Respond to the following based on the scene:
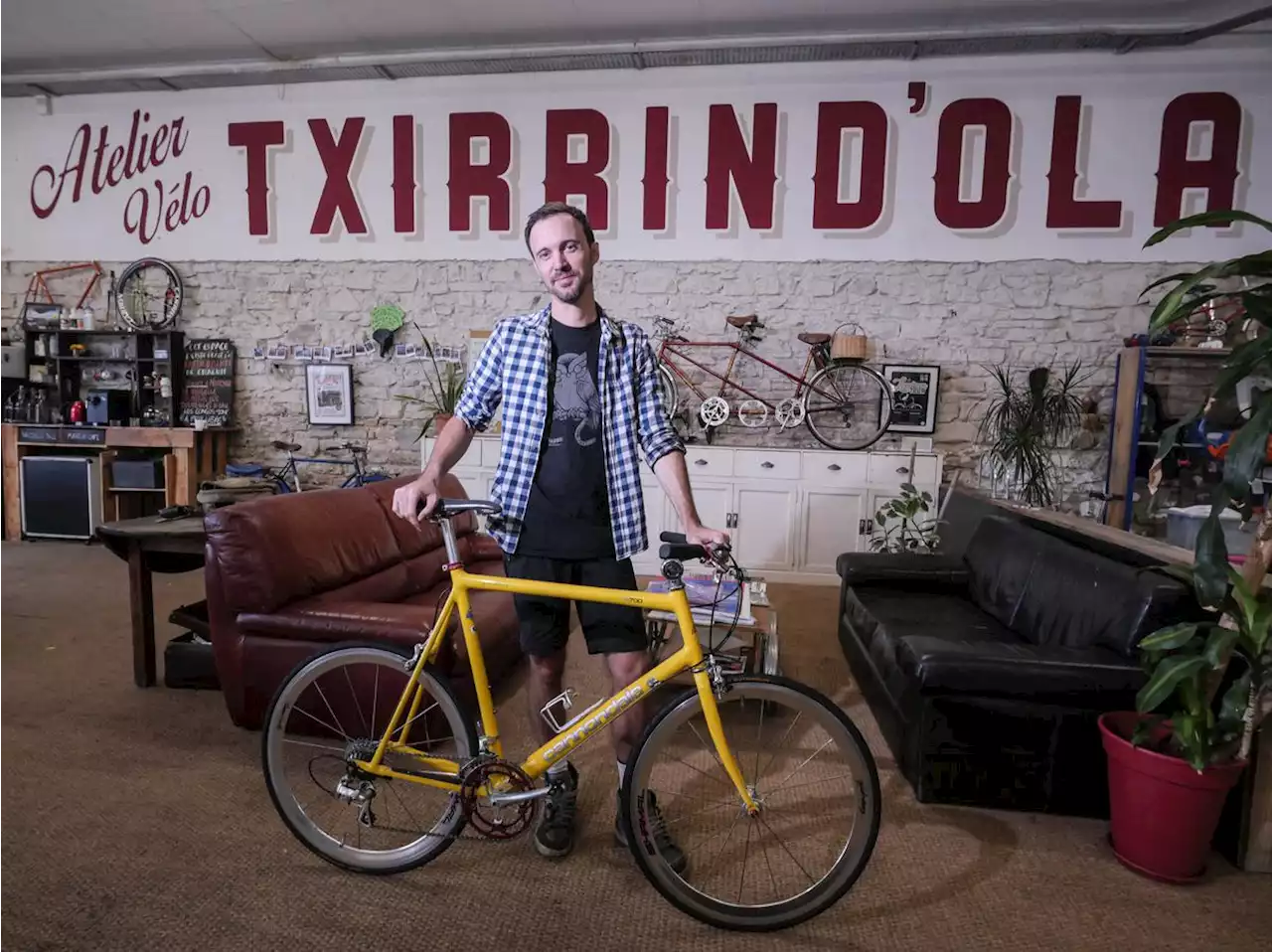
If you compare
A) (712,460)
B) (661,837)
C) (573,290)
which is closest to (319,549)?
(573,290)

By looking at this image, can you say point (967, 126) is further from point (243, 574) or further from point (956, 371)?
point (243, 574)

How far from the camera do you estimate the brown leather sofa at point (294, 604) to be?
2.33 m

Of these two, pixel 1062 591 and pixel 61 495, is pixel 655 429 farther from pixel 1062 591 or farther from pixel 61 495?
pixel 61 495

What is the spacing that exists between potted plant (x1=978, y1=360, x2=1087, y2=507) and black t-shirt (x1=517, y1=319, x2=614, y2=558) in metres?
3.83

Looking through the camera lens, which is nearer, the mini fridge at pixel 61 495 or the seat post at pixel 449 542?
the seat post at pixel 449 542

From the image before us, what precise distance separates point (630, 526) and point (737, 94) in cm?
453

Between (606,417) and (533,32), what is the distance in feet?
14.2

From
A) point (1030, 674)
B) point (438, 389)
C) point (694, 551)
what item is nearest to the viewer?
point (694, 551)

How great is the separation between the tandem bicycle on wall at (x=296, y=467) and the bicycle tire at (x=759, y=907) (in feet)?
14.9

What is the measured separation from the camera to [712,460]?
4.88m

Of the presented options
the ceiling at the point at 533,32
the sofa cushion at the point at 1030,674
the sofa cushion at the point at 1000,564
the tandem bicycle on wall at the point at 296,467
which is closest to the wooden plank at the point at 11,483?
the tandem bicycle on wall at the point at 296,467

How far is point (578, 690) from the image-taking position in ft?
9.65

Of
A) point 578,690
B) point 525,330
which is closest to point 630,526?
point 525,330

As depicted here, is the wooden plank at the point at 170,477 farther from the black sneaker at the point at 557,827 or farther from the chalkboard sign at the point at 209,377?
the black sneaker at the point at 557,827
